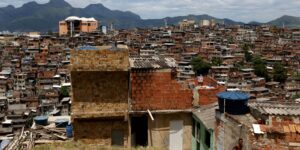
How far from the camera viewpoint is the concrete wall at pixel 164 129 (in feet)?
50.1

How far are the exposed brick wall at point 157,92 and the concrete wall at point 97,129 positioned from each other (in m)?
0.94

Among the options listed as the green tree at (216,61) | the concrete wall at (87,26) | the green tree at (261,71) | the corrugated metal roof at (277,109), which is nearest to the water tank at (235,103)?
the corrugated metal roof at (277,109)

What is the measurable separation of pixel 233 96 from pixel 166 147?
4.52 m

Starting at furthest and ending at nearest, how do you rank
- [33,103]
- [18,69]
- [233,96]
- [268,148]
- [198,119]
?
1. [18,69]
2. [33,103]
3. [198,119]
4. [233,96]
5. [268,148]

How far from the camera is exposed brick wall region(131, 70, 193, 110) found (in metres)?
15.1

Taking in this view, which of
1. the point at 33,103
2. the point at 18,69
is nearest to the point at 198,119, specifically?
the point at 33,103

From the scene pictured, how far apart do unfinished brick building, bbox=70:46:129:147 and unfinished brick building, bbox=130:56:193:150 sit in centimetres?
48

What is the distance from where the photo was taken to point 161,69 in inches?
600

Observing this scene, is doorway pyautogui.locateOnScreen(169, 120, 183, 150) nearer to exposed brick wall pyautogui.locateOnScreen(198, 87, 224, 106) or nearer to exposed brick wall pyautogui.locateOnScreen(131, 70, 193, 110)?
exposed brick wall pyautogui.locateOnScreen(131, 70, 193, 110)

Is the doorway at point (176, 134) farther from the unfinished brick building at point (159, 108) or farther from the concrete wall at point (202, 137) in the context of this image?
the concrete wall at point (202, 137)

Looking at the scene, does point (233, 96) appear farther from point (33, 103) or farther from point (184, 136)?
point (33, 103)

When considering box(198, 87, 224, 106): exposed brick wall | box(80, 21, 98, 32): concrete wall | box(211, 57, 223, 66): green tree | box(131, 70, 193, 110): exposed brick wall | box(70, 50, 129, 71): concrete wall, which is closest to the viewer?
box(70, 50, 129, 71): concrete wall

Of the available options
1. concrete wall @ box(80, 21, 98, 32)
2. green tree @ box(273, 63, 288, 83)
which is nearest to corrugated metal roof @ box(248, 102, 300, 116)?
green tree @ box(273, 63, 288, 83)

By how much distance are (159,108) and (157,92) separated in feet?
2.02
